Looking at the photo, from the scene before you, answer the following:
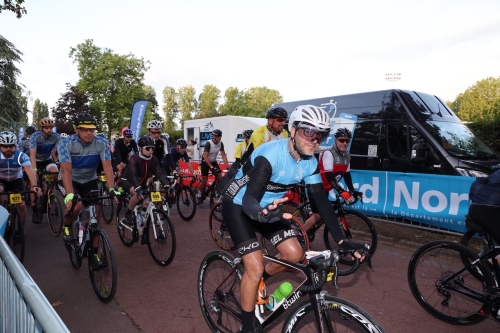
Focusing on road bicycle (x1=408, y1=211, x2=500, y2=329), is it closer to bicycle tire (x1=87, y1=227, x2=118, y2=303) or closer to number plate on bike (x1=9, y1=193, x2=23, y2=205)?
bicycle tire (x1=87, y1=227, x2=118, y2=303)

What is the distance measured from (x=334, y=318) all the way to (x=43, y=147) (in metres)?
8.79

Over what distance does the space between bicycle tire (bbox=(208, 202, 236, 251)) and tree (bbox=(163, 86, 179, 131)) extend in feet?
347

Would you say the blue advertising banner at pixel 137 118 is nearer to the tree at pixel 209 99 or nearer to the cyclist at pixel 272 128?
the cyclist at pixel 272 128

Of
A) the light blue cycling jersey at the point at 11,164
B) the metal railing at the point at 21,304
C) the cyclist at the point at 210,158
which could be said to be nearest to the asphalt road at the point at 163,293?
the light blue cycling jersey at the point at 11,164

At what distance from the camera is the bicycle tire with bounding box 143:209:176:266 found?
559cm

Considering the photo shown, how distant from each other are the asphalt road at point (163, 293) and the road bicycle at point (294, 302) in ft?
1.65

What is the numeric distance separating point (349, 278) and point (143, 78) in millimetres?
60001

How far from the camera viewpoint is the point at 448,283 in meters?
3.90

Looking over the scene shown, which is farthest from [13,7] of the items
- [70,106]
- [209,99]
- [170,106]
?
[170,106]

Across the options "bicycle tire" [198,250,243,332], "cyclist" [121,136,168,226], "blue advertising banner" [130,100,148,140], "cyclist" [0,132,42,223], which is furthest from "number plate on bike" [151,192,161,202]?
"blue advertising banner" [130,100,148,140]

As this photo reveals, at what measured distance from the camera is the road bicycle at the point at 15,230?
5.78 meters

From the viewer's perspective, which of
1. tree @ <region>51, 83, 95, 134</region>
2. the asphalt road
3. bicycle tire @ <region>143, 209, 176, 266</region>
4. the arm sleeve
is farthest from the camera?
tree @ <region>51, 83, 95, 134</region>

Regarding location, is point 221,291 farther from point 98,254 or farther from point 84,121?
point 84,121

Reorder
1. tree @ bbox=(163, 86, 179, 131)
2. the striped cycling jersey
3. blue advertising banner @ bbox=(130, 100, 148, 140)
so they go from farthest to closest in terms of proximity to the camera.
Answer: tree @ bbox=(163, 86, 179, 131)
blue advertising banner @ bbox=(130, 100, 148, 140)
the striped cycling jersey
